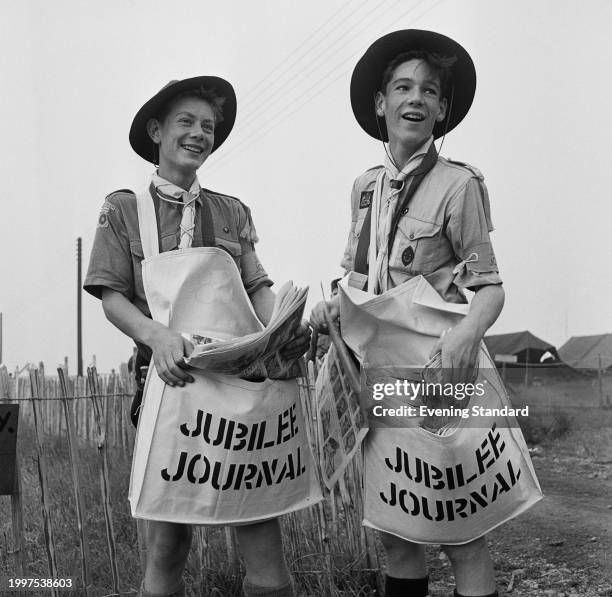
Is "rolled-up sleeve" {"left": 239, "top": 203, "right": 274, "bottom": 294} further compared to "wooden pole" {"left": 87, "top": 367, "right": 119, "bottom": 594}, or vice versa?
"wooden pole" {"left": 87, "top": 367, "right": 119, "bottom": 594}

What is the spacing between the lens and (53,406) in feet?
26.9

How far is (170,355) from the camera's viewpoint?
215 cm

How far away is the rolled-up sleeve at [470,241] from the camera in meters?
2.19

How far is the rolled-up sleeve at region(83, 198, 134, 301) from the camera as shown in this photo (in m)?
2.31

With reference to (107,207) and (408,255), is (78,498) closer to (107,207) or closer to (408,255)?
(107,207)

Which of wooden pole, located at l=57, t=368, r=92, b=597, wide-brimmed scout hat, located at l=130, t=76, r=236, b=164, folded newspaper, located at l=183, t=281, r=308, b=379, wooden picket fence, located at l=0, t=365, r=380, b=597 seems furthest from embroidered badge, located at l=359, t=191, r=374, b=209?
wooden pole, located at l=57, t=368, r=92, b=597

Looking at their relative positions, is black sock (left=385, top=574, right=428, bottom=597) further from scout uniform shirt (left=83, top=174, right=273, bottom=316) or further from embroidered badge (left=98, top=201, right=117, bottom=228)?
embroidered badge (left=98, top=201, right=117, bottom=228)

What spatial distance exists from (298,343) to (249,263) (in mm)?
438

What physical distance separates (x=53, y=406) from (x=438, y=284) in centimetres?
683

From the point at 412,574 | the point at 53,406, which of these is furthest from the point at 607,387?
the point at 412,574

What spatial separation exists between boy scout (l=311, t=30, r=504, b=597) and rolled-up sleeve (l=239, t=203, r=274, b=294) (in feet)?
1.14

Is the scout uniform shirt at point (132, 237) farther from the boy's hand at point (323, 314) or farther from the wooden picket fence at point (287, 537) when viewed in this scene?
the wooden picket fence at point (287, 537)

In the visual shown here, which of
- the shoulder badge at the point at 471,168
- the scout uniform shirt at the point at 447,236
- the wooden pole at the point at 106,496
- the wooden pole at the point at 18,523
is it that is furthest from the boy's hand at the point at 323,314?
the wooden pole at the point at 106,496

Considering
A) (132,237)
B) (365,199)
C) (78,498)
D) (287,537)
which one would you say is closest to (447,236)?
(365,199)
